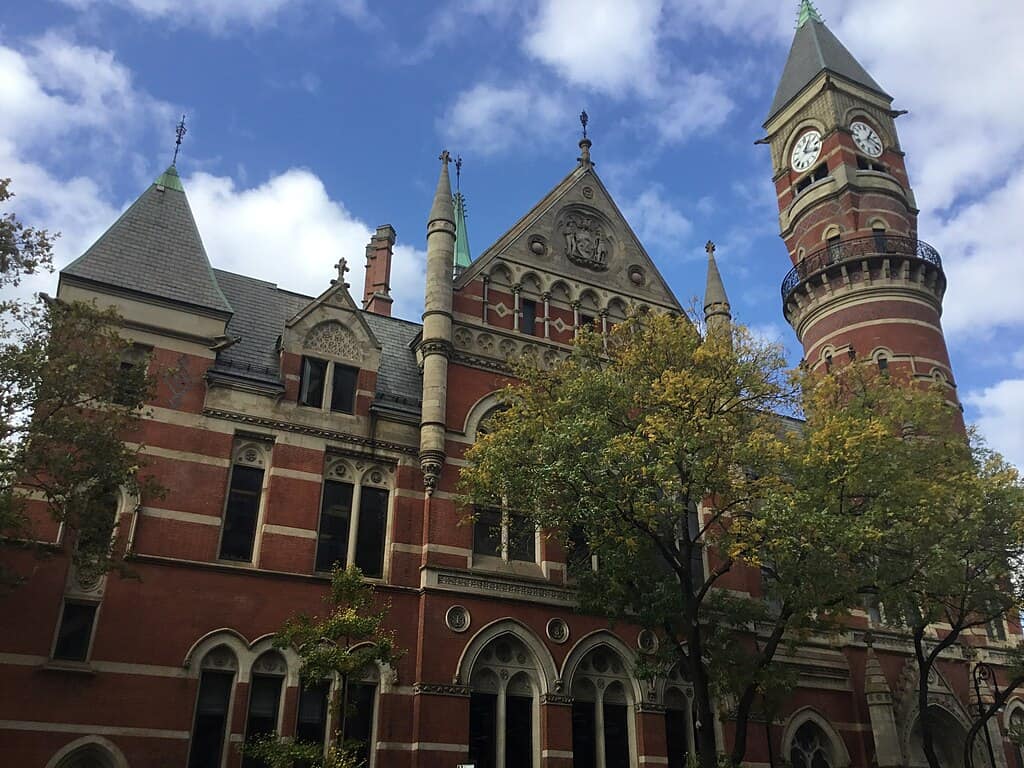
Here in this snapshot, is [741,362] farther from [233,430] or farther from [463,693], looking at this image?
[233,430]

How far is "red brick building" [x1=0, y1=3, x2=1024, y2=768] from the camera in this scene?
18.1m

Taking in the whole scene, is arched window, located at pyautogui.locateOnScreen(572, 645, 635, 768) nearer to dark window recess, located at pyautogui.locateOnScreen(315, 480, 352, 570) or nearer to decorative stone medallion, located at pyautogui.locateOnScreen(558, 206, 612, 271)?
dark window recess, located at pyautogui.locateOnScreen(315, 480, 352, 570)

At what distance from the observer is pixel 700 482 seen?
59.1 ft

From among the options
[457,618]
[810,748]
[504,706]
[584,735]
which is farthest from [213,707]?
[810,748]

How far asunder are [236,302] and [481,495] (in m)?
10.0

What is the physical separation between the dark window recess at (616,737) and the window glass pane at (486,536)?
497 cm

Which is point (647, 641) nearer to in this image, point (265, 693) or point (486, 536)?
point (486, 536)

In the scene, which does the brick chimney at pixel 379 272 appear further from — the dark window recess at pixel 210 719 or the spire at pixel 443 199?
the dark window recess at pixel 210 719

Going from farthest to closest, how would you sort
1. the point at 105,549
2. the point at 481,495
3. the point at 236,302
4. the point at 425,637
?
1. the point at 236,302
2. the point at 425,637
3. the point at 481,495
4. the point at 105,549

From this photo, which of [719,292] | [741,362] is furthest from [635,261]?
[741,362]

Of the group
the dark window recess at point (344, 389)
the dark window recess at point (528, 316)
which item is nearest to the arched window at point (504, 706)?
the dark window recess at point (344, 389)

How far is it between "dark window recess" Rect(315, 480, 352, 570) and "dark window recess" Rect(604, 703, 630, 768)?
315 inches

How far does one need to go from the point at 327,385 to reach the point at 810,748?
1745 centimetres

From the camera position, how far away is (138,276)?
22109 mm
